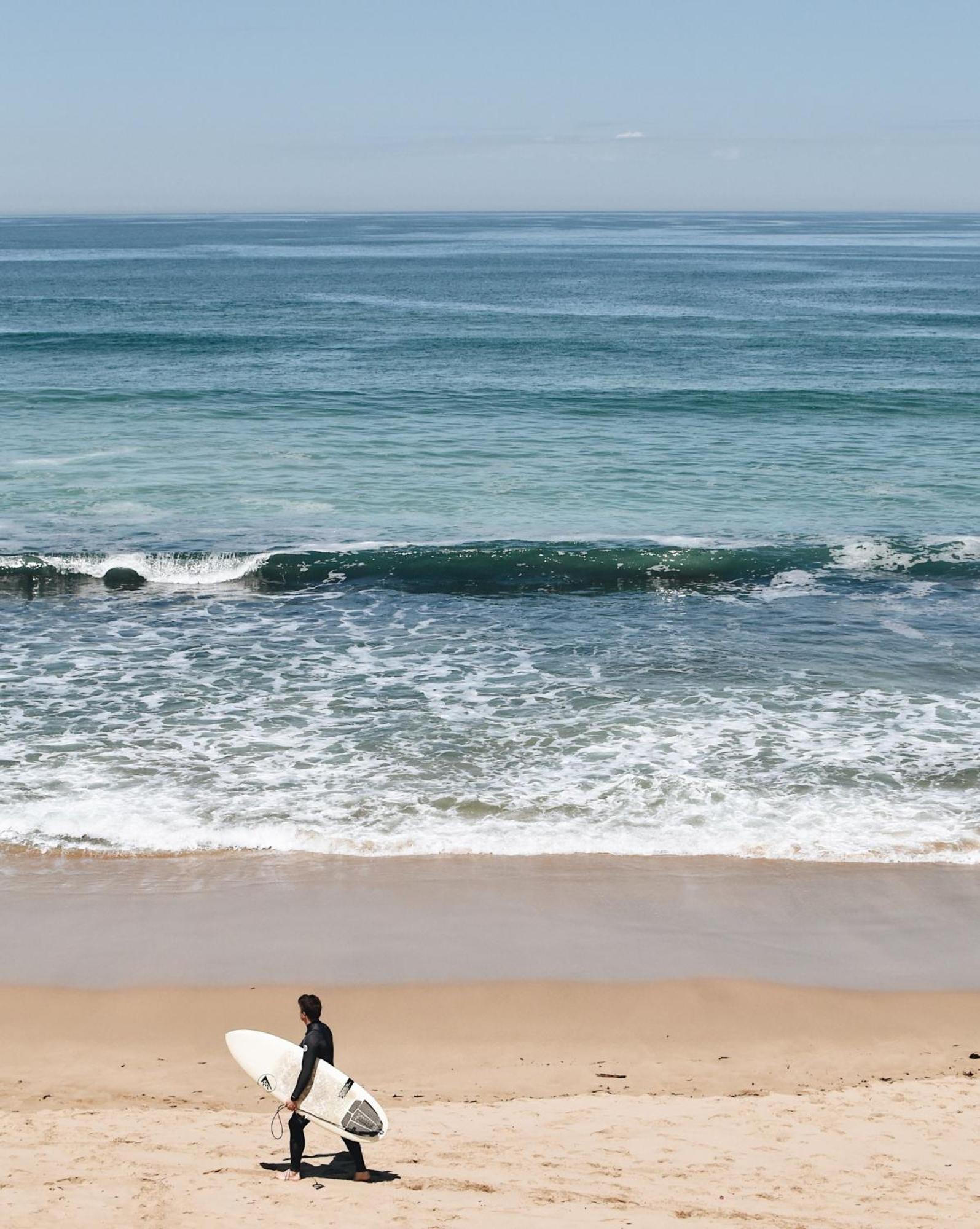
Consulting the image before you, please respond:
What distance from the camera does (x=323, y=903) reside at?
13.0m

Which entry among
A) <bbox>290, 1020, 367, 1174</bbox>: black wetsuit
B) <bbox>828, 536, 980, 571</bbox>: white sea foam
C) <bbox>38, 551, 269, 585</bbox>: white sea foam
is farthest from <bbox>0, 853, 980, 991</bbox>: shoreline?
<bbox>828, 536, 980, 571</bbox>: white sea foam

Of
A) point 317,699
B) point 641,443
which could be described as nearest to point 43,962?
point 317,699

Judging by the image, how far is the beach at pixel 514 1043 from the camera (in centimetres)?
810

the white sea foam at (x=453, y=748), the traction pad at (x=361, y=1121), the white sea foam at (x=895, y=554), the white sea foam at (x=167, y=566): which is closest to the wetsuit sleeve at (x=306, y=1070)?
the traction pad at (x=361, y=1121)

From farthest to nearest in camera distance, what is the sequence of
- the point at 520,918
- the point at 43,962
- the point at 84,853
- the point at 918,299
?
the point at 918,299 → the point at 84,853 → the point at 520,918 → the point at 43,962

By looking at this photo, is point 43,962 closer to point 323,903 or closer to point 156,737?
point 323,903

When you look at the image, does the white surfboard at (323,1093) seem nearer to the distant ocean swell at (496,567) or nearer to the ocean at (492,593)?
the ocean at (492,593)

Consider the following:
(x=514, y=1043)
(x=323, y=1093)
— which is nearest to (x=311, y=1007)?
(x=323, y=1093)

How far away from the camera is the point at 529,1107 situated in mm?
9516

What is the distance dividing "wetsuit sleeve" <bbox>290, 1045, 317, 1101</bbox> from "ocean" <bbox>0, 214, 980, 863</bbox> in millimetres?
5318

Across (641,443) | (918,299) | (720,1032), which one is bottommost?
(720,1032)

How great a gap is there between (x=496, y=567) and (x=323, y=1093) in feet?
58.5

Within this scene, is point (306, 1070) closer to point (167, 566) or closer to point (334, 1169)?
point (334, 1169)

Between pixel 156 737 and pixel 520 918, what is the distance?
23.7 ft
